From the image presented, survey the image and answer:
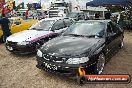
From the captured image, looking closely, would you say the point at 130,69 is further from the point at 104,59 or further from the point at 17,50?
the point at 17,50

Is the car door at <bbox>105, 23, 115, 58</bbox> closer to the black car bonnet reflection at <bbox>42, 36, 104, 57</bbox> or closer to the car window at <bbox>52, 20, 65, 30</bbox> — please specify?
the black car bonnet reflection at <bbox>42, 36, 104, 57</bbox>

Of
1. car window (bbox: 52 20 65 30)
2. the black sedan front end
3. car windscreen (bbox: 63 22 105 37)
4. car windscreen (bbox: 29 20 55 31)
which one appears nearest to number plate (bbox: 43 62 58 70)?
car windscreen (bbox: 63 22 105 37)

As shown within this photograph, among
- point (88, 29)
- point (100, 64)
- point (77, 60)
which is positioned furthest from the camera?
point (88, 29)

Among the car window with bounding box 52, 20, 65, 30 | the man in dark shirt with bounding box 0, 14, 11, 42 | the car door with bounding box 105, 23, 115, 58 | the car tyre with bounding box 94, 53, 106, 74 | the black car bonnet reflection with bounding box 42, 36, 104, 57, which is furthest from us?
the man in dark shirt with bounding box 0, 14, 11, 42

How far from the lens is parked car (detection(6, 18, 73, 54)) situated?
7.81 m

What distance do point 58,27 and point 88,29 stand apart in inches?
111

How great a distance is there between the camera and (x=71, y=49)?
5449 millimetres

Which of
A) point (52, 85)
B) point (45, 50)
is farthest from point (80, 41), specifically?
point (52, 85)

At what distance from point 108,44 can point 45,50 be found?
2.00 meters

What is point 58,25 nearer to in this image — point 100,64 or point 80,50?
point 100,64

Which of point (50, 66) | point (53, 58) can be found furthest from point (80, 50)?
point (50, 66)

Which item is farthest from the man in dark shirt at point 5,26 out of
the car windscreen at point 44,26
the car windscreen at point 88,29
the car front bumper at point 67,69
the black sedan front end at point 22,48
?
the car front bumper at point 67,69

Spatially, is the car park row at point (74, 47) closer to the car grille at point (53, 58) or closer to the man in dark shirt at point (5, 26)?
the car grille at point (53, 58)

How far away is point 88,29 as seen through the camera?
668cm
